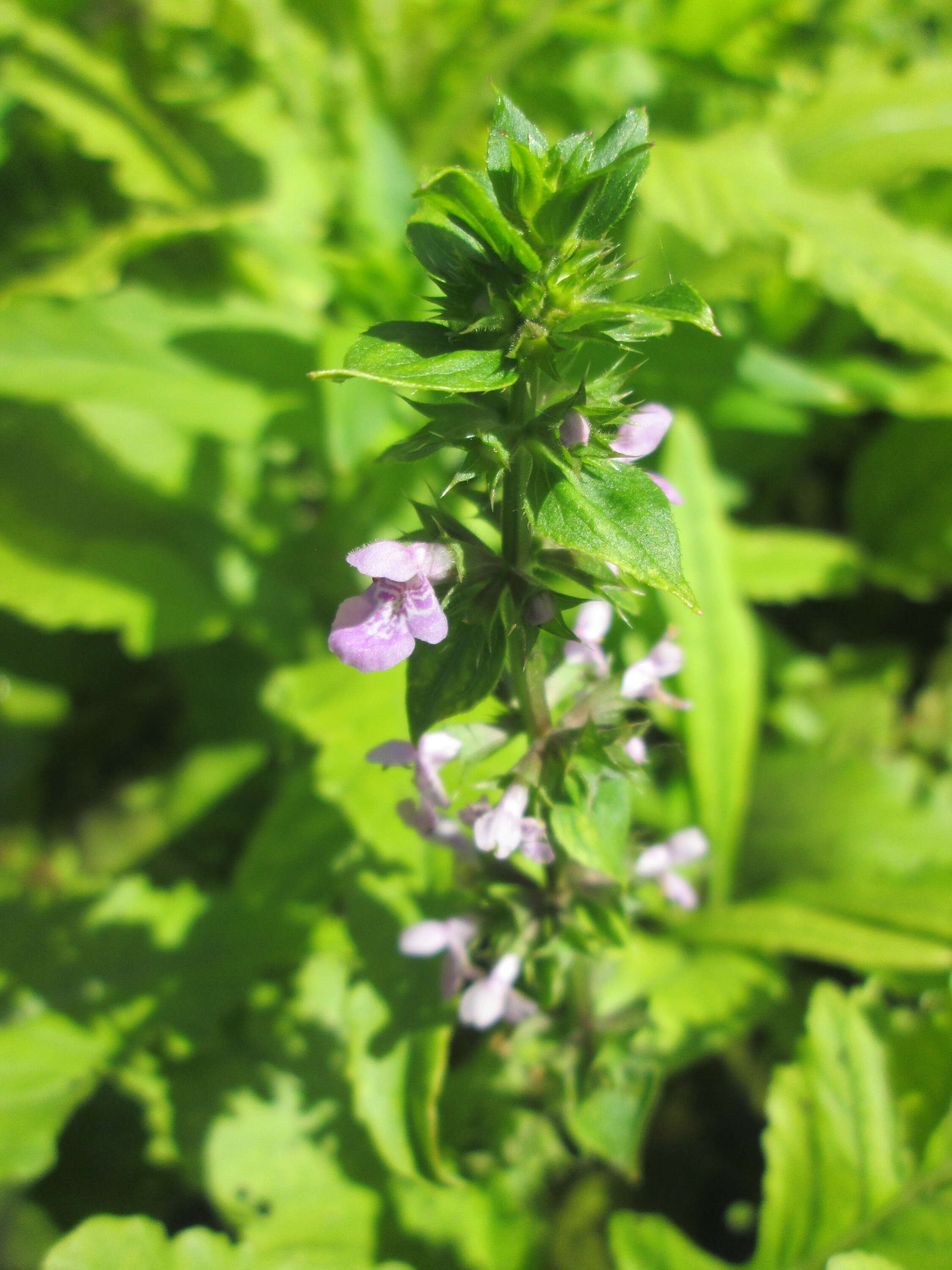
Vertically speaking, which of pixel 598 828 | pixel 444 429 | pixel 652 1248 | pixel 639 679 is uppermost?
pixel 444 429

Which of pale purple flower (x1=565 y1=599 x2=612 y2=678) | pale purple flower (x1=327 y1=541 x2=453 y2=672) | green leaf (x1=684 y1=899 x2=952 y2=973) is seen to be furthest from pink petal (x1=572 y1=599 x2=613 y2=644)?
green leaf (x1=684 y1=899 x2=952 y2=973)

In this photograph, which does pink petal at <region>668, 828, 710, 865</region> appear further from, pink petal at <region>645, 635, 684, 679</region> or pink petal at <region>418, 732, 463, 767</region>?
pink petal at <region>418, 732, 463, 767</region>

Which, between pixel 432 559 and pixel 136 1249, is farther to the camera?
pixel 136 1249

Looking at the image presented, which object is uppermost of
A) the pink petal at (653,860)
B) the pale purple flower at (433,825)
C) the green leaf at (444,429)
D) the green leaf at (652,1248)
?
the green leaf at (444,429)

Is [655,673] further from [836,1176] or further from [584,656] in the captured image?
[836,1176]

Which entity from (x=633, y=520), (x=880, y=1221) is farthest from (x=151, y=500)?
(x=880, y=1221)

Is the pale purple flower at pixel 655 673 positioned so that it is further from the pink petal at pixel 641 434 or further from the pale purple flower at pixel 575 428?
the pale purple flower at pixel 575 428

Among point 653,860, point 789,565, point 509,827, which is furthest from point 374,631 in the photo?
point 789,565

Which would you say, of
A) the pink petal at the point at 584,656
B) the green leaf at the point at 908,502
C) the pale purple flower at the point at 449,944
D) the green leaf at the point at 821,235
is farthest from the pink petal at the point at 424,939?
the green leaf at the point at 908,502
